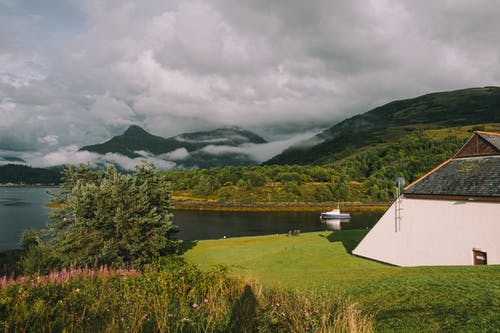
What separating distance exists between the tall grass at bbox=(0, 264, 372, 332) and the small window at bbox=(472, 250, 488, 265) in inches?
569

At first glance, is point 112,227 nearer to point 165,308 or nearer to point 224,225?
point 165,308

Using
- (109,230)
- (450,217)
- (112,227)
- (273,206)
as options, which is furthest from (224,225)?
(450,217)

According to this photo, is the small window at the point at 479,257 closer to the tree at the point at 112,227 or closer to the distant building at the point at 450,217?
the distant building at the point at 450,217

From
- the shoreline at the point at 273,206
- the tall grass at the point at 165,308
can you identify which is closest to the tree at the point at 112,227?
the tall grass at the point at 165,308

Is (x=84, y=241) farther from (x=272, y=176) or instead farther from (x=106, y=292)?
(x=272, y=176)

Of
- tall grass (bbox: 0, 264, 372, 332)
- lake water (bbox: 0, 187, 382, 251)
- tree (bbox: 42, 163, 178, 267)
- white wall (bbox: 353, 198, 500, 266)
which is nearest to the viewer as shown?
tall grass (bbox: 0, 264, 372, 332)

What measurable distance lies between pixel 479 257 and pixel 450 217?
8.38ft

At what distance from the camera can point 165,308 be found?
19.6 feet

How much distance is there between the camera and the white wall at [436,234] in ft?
52.7

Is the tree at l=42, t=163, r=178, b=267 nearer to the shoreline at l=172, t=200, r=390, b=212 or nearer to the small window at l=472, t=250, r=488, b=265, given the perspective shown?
the small window at l=472, t=250, r=488, b=265

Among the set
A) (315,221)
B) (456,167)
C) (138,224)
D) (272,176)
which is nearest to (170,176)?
(272,176)

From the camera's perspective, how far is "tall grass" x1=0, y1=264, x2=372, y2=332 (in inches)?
196

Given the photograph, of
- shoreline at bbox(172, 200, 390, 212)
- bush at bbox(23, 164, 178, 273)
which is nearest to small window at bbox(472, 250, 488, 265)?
bush at bbox(23, 164, 178, 273)

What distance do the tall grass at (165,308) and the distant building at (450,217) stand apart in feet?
47.4
